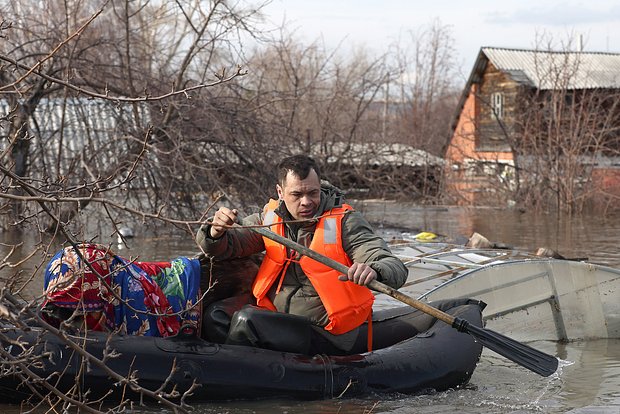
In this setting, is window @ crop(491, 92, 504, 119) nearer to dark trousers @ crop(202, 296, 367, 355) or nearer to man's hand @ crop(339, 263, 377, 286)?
dark trousers @ crop(202, 296, 367, 355)

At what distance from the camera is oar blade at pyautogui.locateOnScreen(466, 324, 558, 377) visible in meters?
5.48

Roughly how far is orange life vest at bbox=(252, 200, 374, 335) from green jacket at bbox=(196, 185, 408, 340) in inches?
1.7

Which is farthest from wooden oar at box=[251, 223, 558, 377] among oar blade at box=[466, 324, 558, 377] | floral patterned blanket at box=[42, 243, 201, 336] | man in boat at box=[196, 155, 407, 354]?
floral patterned blanket at box=[42, 243, 201, 336]

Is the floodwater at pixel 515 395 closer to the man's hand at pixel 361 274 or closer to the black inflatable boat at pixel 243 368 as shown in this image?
the black inflatable boat at pixel 243 368

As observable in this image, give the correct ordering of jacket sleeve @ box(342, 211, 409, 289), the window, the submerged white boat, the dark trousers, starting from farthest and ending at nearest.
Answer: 1. the window
2. the submerged white boat
3. the dark trousers
4. jacket sleeve @ box(342, 211, 409, 289)

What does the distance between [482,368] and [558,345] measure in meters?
1.03

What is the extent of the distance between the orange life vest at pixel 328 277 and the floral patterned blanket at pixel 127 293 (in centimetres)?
41

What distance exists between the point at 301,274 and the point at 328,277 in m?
0.20

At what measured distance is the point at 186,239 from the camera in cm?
1238

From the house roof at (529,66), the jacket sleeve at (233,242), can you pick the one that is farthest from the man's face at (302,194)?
the house roof at (529,66)

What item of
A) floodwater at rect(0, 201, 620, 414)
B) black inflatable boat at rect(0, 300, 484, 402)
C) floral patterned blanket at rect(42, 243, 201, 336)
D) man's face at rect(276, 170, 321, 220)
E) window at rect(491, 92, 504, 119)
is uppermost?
window at rect(491, 92, 504, 119)

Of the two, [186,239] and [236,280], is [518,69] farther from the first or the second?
[236,280]

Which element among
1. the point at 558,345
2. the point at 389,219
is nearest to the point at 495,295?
the point at 558,345

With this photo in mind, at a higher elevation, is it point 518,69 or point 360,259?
point 518,69
